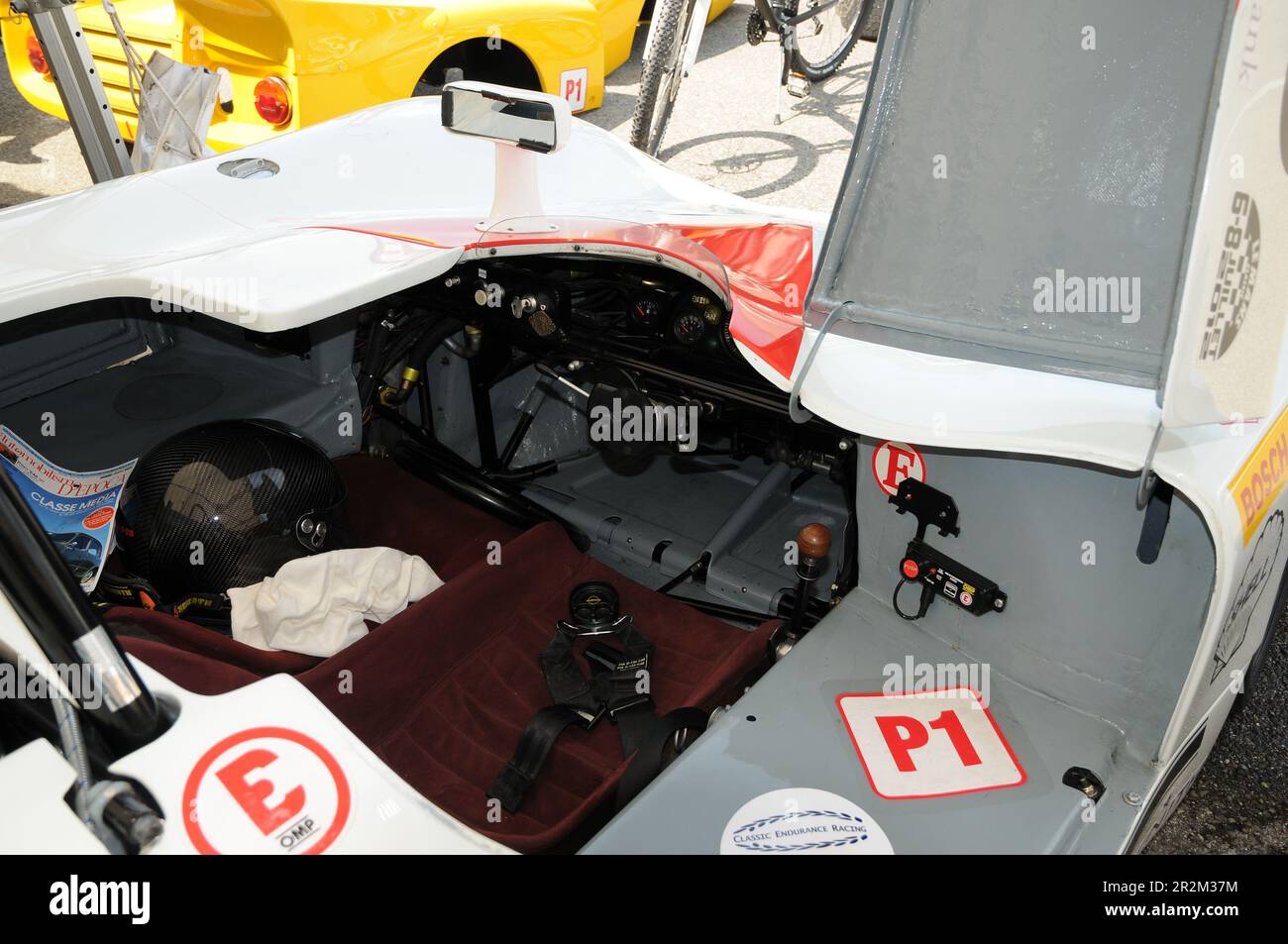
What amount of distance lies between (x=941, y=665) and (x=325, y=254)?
1.31 m

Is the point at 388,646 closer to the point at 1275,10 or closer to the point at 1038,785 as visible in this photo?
the point at 1038,785

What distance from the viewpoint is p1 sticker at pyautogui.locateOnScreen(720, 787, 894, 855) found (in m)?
1.32

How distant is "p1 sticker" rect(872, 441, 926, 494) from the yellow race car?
3103mm

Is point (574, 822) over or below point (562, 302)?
below

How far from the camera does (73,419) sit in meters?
2.63

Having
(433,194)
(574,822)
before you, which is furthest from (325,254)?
(574,822)

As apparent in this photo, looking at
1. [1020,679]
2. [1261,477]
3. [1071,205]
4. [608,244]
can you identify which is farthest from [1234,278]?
[608,244]

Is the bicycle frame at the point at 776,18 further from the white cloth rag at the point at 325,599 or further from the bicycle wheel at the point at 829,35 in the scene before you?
the white cloth rag at the point at 325,599

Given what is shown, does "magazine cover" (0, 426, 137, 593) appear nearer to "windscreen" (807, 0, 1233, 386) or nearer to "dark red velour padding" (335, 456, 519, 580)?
"dark red velour padding" (335, 456, 519, 580)

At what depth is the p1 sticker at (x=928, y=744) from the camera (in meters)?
1.46

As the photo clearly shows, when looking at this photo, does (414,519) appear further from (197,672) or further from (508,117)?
(508,117)

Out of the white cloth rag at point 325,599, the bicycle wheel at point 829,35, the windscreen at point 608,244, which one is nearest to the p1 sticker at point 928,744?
the windscreen at point 608,244

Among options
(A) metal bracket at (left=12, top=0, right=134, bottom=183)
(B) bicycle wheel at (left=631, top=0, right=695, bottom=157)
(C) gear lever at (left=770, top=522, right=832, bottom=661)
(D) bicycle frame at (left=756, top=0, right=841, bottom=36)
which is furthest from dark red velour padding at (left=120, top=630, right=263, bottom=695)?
(D) bicycle frame at (left=756, top=0, right=841, bottom=36)

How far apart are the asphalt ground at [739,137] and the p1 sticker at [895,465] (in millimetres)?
1562
